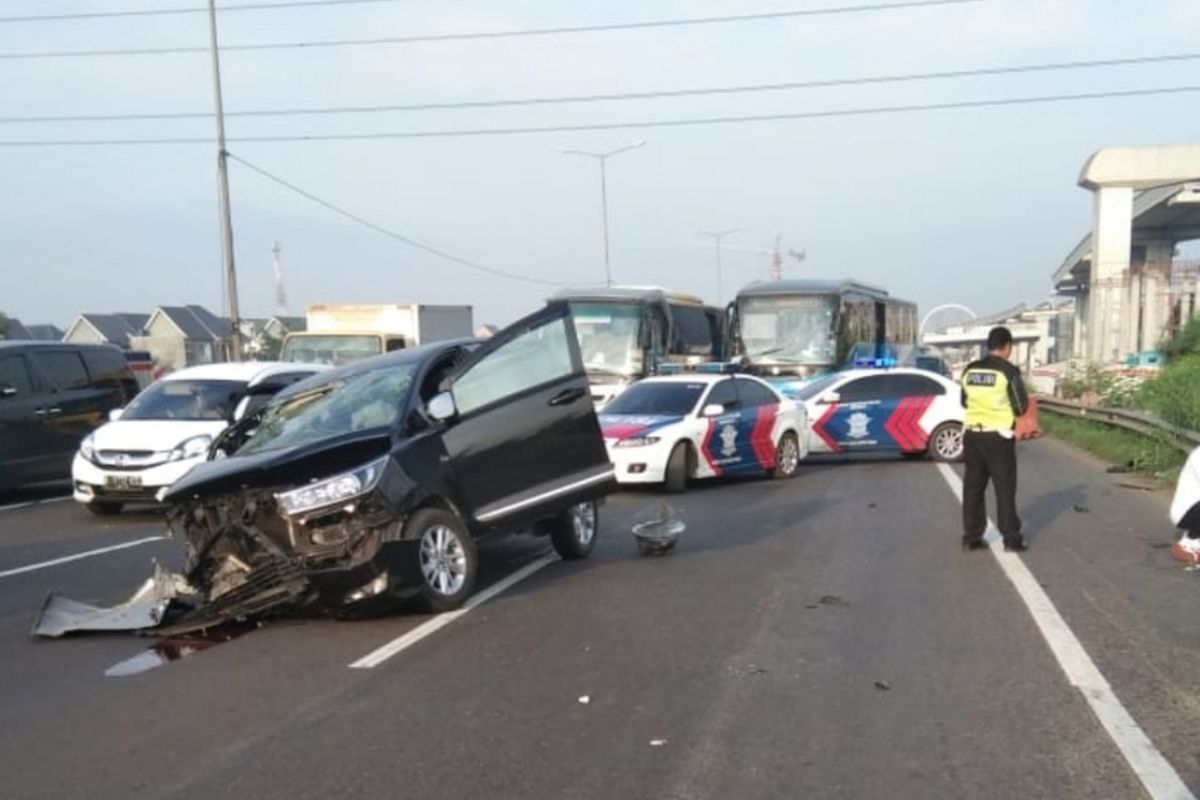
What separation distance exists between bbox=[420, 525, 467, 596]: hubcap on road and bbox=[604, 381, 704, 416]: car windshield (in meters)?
7.32

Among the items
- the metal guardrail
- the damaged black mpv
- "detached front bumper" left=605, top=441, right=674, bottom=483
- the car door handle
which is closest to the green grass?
the metal guardrail

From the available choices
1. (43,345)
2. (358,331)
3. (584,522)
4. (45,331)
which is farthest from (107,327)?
(584,522)

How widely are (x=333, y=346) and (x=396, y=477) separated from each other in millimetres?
20185

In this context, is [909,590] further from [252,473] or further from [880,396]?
[880,396]

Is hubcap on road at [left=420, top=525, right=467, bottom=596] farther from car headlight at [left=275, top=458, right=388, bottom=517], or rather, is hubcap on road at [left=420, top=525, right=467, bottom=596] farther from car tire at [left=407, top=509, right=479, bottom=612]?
car headlight at [left=275, top=458, right=388, bottom=517]

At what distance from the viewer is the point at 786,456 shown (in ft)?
54.7

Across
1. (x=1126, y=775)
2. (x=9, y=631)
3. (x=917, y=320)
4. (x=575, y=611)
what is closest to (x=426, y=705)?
(x=575, y=611)

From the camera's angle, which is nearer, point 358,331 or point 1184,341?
point 1184,341

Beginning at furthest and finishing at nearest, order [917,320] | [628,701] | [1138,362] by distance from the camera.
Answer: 1. [917,320]
2. [1138,362]
3. [628,701]

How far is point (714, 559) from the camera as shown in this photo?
982 centimetres

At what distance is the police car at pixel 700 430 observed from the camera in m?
14.4

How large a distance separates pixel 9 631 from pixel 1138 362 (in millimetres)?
25593

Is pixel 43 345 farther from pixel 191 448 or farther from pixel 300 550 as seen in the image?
pixel 300 550

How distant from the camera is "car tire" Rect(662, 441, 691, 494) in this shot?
47.4 feet
